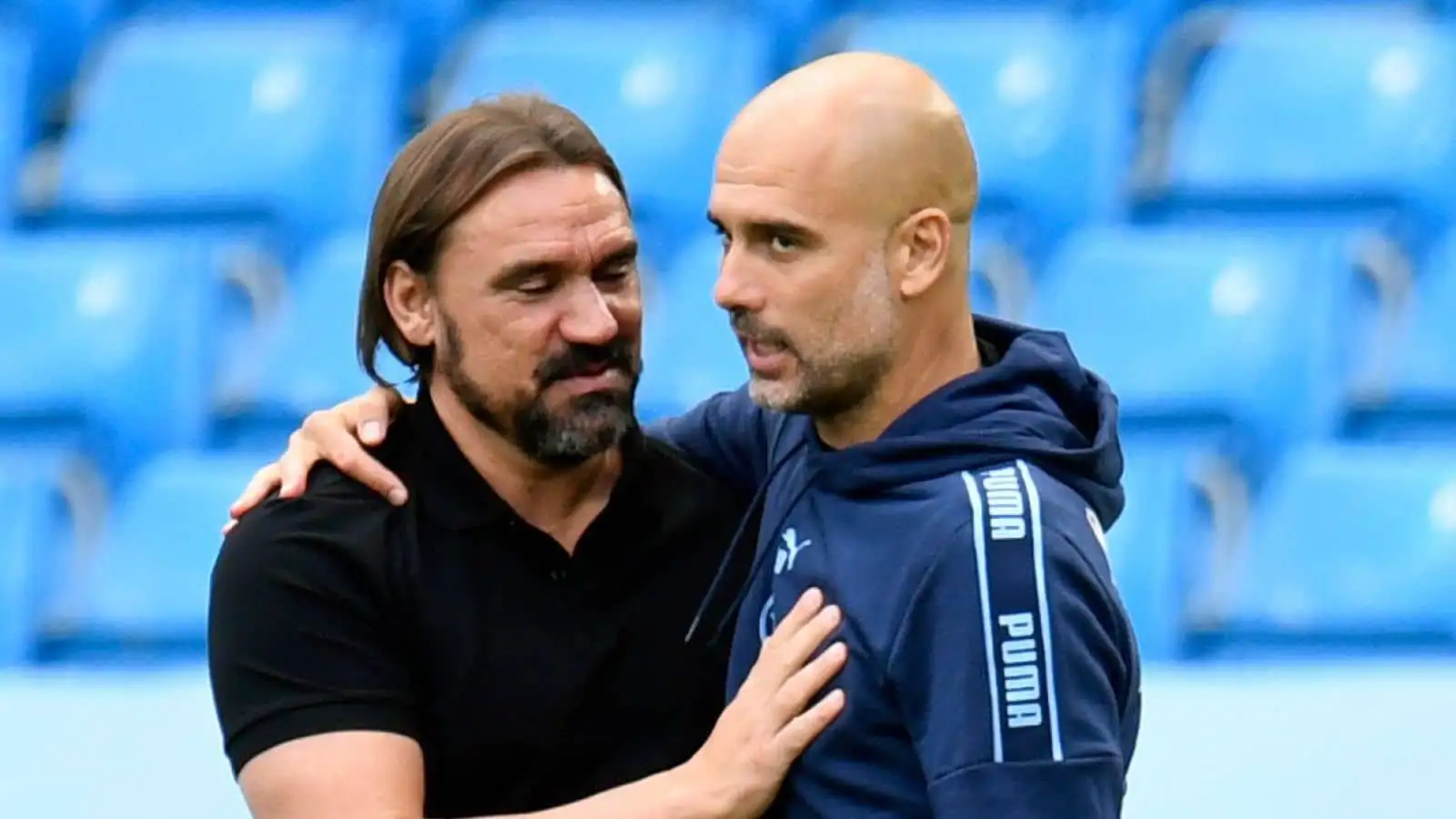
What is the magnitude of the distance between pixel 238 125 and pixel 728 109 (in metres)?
0.75

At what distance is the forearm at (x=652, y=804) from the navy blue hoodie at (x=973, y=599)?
51 mm

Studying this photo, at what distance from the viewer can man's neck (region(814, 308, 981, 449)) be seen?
5.48ft

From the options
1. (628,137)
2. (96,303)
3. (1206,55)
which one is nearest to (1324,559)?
(1206,55)

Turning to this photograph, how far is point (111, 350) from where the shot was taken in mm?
3387

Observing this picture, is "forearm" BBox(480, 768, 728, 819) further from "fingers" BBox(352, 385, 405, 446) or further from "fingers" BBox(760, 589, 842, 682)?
"fingers" BBox(352, 385, 405, 446)

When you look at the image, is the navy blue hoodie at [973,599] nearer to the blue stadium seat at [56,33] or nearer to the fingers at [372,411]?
the fingers at [372,411]

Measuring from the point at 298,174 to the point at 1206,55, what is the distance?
1303 millimetres

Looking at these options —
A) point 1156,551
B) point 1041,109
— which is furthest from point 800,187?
point 1041,109

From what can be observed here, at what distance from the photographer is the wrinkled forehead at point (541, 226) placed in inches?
72.3

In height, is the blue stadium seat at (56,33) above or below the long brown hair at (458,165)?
above

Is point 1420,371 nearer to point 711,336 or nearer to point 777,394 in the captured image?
point 711,336

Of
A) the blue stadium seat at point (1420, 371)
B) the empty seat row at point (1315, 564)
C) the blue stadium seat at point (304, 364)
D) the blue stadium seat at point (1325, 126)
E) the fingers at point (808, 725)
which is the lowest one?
the fingers at point (808, 725)

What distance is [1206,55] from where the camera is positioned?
340 cm

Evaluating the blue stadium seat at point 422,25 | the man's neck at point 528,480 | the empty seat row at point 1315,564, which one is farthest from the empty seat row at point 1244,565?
the man's neck at point 528,480
